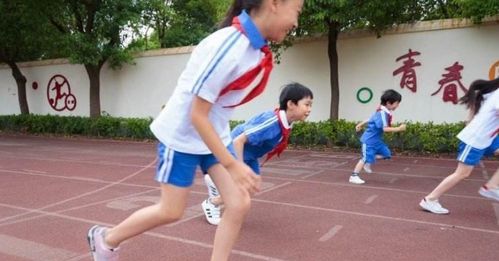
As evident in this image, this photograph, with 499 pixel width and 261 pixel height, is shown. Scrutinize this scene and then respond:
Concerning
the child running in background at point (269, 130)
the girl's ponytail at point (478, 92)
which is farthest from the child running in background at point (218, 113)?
the girl's ponytail at point (478, 92)

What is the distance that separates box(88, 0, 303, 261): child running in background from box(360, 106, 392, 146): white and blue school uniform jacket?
4239 mm

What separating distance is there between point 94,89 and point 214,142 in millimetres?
13982

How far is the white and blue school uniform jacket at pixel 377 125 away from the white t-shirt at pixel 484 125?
1840 millimetres

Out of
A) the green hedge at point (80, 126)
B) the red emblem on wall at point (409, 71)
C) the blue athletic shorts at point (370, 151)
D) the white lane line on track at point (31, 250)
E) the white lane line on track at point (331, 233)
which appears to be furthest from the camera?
the green hedge at point (80, 126)

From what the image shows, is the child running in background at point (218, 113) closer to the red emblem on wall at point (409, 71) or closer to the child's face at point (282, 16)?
the child's face at point (282, 16)

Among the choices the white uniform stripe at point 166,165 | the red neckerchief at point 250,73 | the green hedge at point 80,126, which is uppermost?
the red neckerchief at point 250,73

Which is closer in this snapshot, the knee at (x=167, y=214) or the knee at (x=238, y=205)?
the knee at (x=238, y=205)

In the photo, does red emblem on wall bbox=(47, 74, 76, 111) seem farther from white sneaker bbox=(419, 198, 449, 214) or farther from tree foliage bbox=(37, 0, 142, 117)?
white sneaker bbox=(419, 198, 449, 214)

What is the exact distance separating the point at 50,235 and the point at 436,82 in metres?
8.77

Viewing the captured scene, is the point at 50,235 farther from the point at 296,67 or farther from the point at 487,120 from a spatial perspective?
the point at 296,67

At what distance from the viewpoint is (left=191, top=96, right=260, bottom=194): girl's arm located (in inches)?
79.8

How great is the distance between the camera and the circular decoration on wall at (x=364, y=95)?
36.6ft

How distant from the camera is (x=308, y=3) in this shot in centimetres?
926

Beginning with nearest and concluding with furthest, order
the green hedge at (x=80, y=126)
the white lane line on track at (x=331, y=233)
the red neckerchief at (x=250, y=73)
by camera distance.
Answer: the red neckerchief at (x=250, y=73), the white lane line on track at (x=331, y=233), the green hedge at (x=80, y=126)
